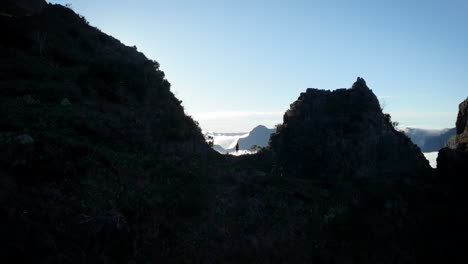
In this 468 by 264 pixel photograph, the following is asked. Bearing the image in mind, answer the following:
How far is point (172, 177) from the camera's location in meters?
14.7

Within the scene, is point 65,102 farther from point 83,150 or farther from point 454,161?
point 454,161

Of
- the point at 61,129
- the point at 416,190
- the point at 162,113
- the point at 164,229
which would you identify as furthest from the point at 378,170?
Result: the point at 61,129

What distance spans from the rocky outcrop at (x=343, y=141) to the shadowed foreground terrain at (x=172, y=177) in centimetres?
11

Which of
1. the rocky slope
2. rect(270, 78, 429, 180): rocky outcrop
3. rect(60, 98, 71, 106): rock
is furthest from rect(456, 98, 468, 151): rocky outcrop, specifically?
rect(60, 98, 71, 106): rock

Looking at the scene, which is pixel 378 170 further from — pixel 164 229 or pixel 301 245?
pixel 164 229

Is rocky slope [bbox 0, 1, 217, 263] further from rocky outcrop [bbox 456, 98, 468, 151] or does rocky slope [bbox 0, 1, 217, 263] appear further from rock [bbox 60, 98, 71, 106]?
rocky outcrop [bbox 456, 98, 468, 151]

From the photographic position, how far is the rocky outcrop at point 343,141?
24172 millimetres

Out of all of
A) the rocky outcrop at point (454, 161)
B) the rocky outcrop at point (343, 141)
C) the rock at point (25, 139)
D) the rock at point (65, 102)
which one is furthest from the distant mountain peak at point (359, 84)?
the rock at point (25, 139)

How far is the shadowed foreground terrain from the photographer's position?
925 cm

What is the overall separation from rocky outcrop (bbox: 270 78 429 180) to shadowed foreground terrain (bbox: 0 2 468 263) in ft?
0.37

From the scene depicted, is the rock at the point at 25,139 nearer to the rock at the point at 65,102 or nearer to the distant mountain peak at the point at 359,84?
the rock at the point at 65,102

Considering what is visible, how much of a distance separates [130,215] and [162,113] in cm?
1352

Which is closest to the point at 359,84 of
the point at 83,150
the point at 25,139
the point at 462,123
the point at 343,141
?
the point at 343,141

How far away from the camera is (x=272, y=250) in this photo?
11789 mm
